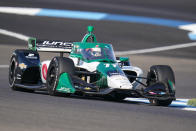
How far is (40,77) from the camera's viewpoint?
1466cm

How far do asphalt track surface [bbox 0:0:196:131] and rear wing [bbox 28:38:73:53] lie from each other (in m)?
1.40

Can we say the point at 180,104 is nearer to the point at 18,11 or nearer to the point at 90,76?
the point at 90,76

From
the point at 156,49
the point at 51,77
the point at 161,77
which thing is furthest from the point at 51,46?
the point at 156,49

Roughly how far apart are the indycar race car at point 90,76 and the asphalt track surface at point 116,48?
31 centimetres

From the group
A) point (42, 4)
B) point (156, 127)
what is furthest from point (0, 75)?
point (42, 4)

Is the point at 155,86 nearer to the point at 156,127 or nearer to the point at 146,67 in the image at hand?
the point at 156,127

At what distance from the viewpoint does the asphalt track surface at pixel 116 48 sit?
27.4 feet

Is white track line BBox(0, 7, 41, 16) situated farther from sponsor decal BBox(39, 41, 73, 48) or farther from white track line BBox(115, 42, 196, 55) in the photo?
sponsor decal BBox(39, 41, 73, 48)

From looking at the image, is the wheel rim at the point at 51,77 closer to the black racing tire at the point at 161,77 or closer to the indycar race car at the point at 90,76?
the indycar race car at the point at 90,76

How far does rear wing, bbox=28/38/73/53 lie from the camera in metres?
15.1

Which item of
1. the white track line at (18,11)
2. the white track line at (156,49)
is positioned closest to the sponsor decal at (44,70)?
the white track line at (156,49)

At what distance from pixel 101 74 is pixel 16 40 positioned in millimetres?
17671

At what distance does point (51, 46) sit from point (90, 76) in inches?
93.5

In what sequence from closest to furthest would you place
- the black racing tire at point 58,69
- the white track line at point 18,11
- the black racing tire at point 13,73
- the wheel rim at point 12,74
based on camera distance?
the black racing tire at point 58,69 < the black racing tire at point 13,73 < the wheel rim at point 12,74 < the white track line at point 18,11
